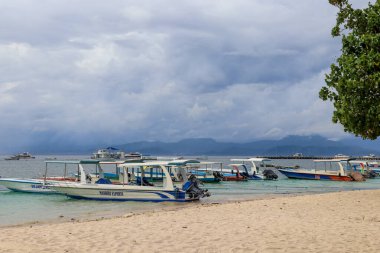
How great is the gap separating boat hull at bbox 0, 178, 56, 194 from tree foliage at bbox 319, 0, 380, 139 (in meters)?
22.2

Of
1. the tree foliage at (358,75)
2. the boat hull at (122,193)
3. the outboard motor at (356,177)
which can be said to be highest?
the tree foliage at (358,75)

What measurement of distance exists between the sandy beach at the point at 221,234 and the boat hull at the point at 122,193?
8865mm

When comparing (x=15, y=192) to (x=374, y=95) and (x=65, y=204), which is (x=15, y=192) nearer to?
(x=65, y=204)

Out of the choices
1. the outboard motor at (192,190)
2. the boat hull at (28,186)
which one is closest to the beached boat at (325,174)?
the outboard motor at (192,190)

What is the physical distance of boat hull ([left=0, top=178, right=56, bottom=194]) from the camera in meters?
33.8

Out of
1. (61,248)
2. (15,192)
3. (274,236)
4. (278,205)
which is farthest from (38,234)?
(15,192)

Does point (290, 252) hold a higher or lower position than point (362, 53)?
lower

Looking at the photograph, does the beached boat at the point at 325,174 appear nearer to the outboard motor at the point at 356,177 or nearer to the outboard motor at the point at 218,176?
the outboard motor at the point at 356,177

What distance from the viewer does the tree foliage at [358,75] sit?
19744mm

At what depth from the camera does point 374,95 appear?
2052cm

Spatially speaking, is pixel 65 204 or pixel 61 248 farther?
pixel 65 204

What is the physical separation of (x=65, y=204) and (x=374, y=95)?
64.0ft

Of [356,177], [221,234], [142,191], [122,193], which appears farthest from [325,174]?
[221,234]

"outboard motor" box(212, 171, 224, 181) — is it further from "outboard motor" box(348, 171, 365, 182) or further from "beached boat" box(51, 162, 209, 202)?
"beached boat" box(51, 162, 209, 202)
